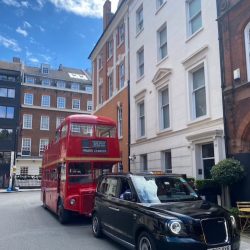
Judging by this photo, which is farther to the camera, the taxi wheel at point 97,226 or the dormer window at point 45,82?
the dormer window at point 45,82

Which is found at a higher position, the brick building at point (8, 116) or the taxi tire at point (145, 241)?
the brick building at point (8, 116)

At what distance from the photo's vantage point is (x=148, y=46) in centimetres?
1825

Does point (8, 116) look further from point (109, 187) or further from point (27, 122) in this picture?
point (109, 187)

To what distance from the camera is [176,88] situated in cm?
1479

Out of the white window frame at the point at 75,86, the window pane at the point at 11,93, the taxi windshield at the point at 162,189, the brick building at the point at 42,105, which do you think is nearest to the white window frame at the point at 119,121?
the taxi windshield at the point at 162,189

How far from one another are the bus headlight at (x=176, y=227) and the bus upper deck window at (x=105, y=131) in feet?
25.5

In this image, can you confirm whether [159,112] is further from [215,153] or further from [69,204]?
[69,204]

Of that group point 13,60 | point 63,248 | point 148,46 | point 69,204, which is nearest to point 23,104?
point 13,60

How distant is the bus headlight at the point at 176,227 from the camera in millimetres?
5730

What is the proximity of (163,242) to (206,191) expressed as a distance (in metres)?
5.80

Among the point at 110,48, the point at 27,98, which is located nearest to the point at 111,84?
the point at 110,48

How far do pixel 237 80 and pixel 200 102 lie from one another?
2.47 m

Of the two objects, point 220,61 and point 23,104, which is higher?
point 23,104

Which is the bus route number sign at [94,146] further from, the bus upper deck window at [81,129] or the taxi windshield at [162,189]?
the taxi windshield at [162,189]
